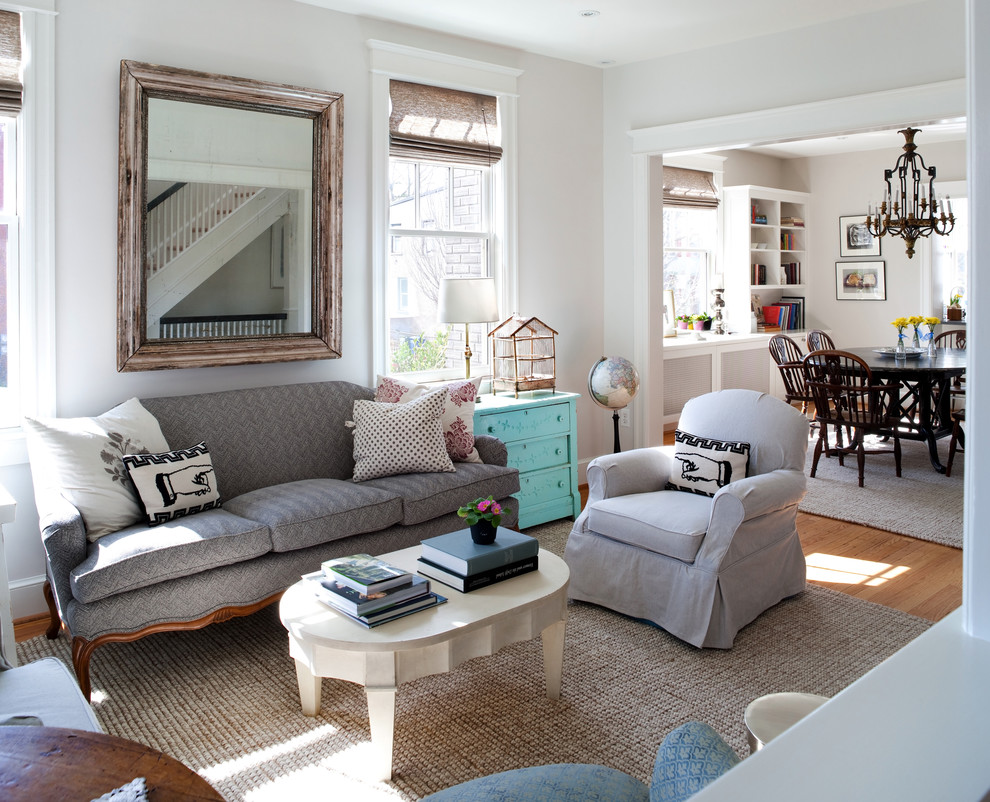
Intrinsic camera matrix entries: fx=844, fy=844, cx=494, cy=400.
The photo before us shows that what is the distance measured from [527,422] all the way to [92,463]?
2.22 metres

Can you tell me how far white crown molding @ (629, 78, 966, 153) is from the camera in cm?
414

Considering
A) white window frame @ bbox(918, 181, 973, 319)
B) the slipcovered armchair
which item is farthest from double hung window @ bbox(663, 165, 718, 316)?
the slipcovered armchair

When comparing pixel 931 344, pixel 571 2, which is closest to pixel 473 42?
pixel 571 2

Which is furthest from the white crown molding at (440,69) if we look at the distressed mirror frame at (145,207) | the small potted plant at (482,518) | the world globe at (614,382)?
the small potted plant at (482,518)

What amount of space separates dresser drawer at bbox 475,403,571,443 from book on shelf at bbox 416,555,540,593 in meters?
1.61

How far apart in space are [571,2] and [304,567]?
296 centimetres

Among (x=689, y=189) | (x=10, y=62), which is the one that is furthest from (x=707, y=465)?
(x=689, y=189)

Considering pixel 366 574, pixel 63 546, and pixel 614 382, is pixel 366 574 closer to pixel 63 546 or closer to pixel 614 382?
pixel 63 546

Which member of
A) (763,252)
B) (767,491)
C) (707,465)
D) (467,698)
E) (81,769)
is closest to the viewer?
(81,769)

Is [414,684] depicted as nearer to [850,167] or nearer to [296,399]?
[296,399]

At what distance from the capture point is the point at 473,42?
4766 mm

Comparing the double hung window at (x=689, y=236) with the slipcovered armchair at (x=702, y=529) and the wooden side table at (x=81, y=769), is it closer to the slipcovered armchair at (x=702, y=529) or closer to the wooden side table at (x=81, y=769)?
the slipcovered armchair at (x=702, y=529)

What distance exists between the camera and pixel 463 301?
4.42 meters

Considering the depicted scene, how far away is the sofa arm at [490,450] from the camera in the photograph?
13.6ft
